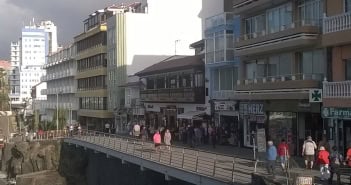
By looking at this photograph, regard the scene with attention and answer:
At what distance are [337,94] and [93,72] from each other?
60.7 m

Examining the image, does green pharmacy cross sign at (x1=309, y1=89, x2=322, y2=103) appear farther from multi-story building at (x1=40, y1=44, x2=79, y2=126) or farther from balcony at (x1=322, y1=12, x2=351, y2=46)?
multi-story building at (x1=40, y1=44, x2=79, y2=126)

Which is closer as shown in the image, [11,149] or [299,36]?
[299,36]

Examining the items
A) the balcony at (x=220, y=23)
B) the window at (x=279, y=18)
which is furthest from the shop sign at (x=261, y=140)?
the balcony at (x=220, y=23)

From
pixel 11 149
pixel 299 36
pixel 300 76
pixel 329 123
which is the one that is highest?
pixel 299 36

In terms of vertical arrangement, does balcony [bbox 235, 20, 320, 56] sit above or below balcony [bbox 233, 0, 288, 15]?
below

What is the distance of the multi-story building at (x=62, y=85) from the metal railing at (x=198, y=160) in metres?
47.8

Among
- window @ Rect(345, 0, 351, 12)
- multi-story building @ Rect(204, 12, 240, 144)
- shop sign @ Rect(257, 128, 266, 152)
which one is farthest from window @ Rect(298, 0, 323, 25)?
multi-story building @ Rect(204, 12, 240, 144)

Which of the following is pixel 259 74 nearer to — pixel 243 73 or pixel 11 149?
pixel 243 73

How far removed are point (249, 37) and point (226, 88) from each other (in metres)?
7.08

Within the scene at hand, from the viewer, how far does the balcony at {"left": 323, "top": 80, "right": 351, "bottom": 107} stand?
29014mm

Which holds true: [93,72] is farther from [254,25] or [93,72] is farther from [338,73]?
[338,73]

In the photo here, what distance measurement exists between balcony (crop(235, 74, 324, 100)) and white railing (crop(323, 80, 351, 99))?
1.57 meters

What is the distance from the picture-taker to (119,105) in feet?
252

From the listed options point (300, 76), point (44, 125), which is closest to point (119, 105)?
point (44, 125)
